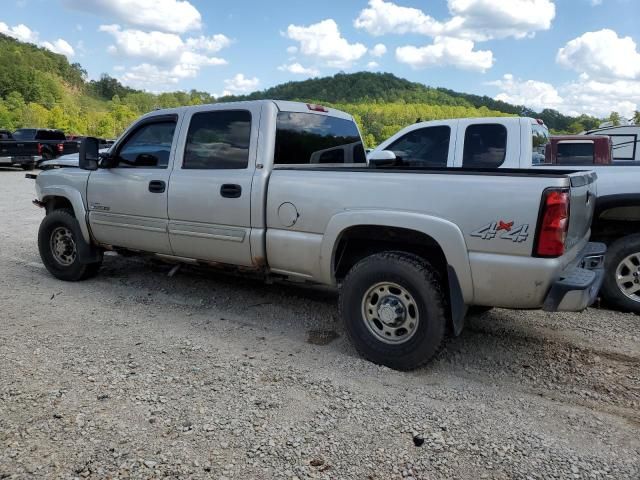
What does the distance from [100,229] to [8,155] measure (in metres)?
19.5

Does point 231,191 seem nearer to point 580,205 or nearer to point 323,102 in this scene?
point 580,205

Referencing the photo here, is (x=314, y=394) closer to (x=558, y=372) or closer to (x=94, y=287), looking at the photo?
(x=558, y=372)

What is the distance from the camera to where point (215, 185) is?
166 inches

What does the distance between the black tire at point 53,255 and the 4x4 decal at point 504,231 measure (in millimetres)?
4184

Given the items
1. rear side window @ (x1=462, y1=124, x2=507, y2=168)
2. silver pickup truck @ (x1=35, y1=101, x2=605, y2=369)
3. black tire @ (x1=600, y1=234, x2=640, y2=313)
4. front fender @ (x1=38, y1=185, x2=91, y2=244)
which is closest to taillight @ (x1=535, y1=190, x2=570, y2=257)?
silver pickup truck @ (x1=35, y1=101, x2=605, y2=369)

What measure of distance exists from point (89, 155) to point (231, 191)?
1.89 m

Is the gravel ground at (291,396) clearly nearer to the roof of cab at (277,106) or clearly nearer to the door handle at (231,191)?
the door handle at (231,191)

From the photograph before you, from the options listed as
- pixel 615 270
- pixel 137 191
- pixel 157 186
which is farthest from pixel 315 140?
pixel 615 270

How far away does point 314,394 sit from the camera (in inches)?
123

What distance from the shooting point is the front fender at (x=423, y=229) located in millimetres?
3139

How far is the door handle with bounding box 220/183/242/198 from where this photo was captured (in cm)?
405

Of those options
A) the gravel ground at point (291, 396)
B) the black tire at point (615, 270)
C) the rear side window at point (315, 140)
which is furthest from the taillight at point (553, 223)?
the black tire at point (615, 270)

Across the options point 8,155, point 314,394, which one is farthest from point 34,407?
point 8,155

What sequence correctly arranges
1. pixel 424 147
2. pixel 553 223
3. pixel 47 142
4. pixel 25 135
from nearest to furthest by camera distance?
pixel 553 223 → pixel 424 147 → pixel 47 142 → pixel 25 135
